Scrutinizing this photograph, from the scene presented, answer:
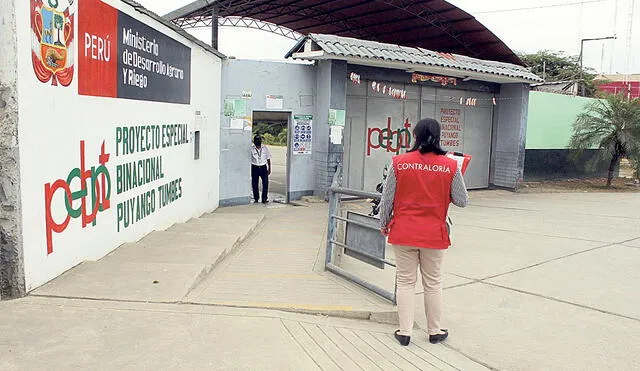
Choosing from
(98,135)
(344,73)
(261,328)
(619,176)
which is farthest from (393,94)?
(619,176)

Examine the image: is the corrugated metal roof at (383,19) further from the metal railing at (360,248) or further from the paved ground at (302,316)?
the metal railing at (360,248)

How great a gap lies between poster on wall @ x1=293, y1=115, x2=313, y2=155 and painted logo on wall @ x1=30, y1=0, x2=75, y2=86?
829 cm

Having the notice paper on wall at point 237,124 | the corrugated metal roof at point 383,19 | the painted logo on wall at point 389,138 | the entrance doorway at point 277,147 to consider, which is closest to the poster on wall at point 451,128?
the painted logo on wall at point 389,138

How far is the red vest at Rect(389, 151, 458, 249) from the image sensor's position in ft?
14.3

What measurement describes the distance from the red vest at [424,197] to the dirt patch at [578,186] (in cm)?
1400

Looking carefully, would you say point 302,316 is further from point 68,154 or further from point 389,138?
point 389,138

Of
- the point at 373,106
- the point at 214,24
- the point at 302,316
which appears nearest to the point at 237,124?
the point at 373,106

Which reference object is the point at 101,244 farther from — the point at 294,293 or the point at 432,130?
the point at 432,130

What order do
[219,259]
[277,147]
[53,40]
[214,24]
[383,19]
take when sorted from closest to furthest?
[53,40] → [219,259] → [383,19] → [214,24] → [277,147]

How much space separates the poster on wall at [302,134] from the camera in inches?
523

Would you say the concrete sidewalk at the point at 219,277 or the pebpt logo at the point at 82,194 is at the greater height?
the pebpt logo at the point at 82,194

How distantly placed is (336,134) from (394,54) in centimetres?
233

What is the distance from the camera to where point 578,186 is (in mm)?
19656

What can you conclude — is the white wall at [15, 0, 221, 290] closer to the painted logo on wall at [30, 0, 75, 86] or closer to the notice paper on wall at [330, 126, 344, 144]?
the painted logo on wall at [30, 0, 75, 86]
